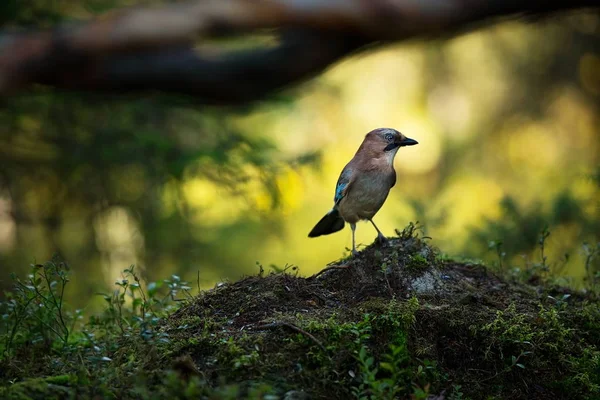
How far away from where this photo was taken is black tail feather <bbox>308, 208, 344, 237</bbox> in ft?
23.5

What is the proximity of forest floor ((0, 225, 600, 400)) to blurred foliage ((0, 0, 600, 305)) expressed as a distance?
162 centimetres

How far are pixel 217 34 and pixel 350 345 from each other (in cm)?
227

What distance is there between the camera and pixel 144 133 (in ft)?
30.4

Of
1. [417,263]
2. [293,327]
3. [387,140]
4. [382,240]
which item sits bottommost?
[293,327]

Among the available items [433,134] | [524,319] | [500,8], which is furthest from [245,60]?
[433,134]

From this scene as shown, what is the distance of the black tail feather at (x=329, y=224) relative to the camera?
7168 mm

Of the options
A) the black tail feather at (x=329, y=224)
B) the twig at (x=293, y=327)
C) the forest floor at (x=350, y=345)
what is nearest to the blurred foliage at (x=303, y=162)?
the black tail feather at (x=329, y=224)

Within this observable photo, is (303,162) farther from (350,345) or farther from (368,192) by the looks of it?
(350,345)

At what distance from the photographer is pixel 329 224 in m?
7.24

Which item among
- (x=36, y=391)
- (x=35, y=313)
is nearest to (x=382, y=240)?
(x=35, y=313)

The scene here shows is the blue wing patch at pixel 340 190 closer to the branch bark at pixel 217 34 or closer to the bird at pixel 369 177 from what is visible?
the bird at pixel 369 177

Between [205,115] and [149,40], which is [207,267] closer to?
[205,115]

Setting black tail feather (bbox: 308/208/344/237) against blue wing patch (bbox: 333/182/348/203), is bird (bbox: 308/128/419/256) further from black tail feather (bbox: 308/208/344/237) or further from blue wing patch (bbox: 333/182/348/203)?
black tail feather (bbox: 308/208/344/237)

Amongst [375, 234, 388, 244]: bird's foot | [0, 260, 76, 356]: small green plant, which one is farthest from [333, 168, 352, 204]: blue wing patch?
[0, 260, 76, 356]: small green plant
